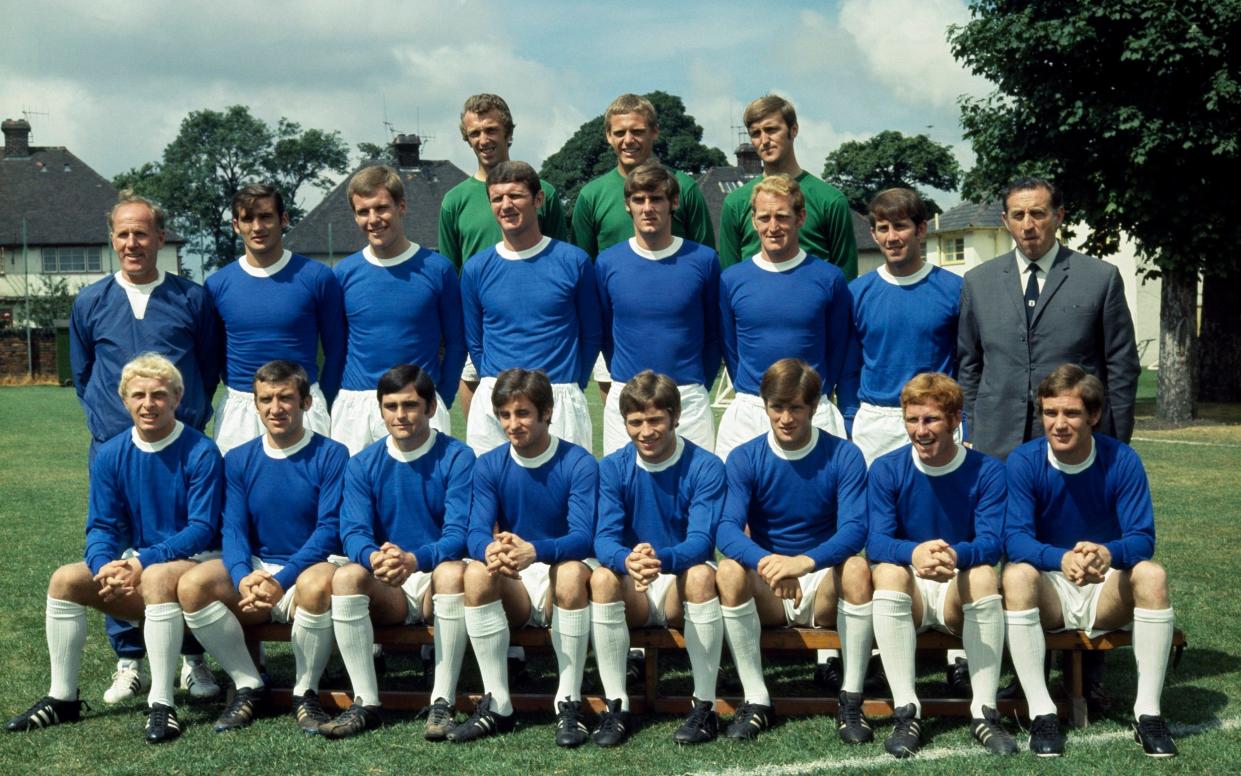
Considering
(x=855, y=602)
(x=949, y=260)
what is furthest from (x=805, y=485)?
(x=949, y=260)

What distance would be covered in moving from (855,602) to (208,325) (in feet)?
11.0

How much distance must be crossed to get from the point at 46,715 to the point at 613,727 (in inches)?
94.9

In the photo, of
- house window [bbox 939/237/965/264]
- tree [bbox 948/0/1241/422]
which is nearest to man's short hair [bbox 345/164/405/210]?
tree [bbox 948/0/1241/422]

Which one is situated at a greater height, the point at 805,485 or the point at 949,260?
the point at 949,260

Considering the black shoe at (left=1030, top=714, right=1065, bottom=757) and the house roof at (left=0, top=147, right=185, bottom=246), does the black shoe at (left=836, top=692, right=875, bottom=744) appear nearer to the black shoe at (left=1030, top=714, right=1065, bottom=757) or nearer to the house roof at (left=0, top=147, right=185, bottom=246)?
the black shoe at (left=1030, top=714, right=1065, bottom=757)

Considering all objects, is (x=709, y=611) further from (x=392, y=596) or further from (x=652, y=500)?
(x=392, y=596)

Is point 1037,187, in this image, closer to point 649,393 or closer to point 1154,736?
point 649,393

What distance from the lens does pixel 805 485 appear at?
553cm

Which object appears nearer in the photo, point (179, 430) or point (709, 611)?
point (709, 611)

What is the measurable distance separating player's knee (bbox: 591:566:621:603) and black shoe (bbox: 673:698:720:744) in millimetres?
548

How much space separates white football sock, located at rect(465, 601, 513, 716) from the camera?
5254 mm

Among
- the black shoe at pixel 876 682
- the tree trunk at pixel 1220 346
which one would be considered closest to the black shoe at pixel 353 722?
the black shoe at pixel 876 682

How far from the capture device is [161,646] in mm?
5344

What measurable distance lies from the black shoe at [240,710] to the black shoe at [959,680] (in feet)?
10.1
